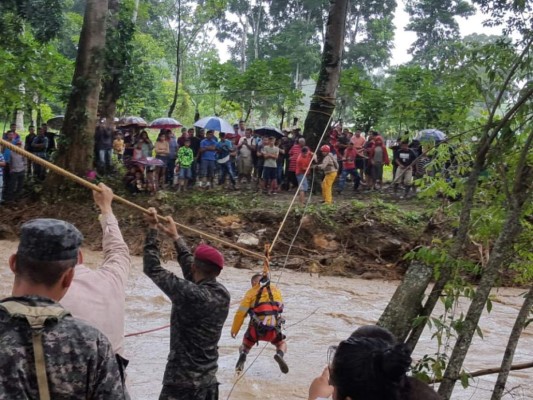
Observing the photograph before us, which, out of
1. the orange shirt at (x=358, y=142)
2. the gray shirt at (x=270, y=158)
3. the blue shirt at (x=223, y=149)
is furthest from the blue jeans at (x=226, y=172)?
the orange shirt at (x=358, y=142)

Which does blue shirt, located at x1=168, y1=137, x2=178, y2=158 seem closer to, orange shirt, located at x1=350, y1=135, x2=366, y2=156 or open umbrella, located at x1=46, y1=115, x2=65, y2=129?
orange shirt, located at x1=350, y1=135, x2=366, y2=156

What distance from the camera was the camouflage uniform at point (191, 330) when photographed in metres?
3.88

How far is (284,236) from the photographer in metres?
13.3

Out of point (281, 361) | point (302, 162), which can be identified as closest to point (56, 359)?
point (281, 361)

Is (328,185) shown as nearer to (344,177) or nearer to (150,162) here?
(344,177)

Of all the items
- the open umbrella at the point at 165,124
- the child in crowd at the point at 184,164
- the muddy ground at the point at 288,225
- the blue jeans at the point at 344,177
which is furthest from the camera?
the open umbrella at the point at 165,124

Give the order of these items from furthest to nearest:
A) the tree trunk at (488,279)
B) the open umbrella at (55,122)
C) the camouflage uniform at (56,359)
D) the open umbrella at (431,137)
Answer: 1. the open umbrella at (55,122)
2. the open umbrella at (431,137)
3. the tree trunk at (488,279)
4. the camouflage uniform at (56,359)

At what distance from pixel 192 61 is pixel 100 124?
85.6ft

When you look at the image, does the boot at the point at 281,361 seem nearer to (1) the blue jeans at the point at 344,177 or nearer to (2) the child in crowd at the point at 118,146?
(1) the blue jeans at the point at 344,177

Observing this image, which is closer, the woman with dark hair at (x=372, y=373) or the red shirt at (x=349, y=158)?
the woman with dark hair at (x=372, y=373)

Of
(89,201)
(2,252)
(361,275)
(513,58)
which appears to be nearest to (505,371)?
(513,58)

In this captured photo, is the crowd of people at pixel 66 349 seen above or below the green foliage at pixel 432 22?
below

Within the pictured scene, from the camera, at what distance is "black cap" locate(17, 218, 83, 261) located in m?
2.01

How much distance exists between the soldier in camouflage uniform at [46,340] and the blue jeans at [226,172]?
13750 mm
